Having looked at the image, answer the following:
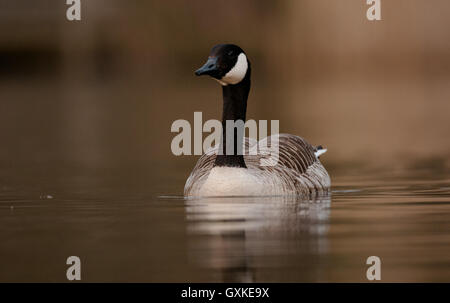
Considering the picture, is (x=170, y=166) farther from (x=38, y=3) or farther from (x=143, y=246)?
(x=38, y=3)

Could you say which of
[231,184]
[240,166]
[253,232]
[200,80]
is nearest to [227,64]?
[240,166]

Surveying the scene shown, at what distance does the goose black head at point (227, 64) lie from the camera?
13445 millimetres

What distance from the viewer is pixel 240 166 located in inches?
531

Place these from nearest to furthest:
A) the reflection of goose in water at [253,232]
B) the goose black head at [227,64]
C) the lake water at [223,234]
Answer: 1. the lake water at [223,234]
2. the reflection of goose in water at [253,232]
3. the goose black head at [227,64]

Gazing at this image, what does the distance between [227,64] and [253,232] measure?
3724mm

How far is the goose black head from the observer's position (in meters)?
13.4

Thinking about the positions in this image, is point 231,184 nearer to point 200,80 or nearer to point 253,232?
point 253,232

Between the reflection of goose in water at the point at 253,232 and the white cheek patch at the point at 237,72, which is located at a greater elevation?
the white cheek patch at the point at 237,72

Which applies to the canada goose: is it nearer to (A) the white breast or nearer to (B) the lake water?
(A) the white breast

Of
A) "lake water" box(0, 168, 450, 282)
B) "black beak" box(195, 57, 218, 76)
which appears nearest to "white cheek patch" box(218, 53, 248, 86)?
"black beak" box(195, 57, 218, 76)

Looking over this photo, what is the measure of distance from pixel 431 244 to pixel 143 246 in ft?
8.18

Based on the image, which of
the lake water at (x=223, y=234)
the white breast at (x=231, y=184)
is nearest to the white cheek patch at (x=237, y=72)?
the white breast at (x=231, y=184)

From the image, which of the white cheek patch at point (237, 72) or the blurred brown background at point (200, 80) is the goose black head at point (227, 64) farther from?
the blurred brown background at point (200, 80)

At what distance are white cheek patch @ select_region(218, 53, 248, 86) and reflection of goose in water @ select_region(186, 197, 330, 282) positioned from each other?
5.37ft
